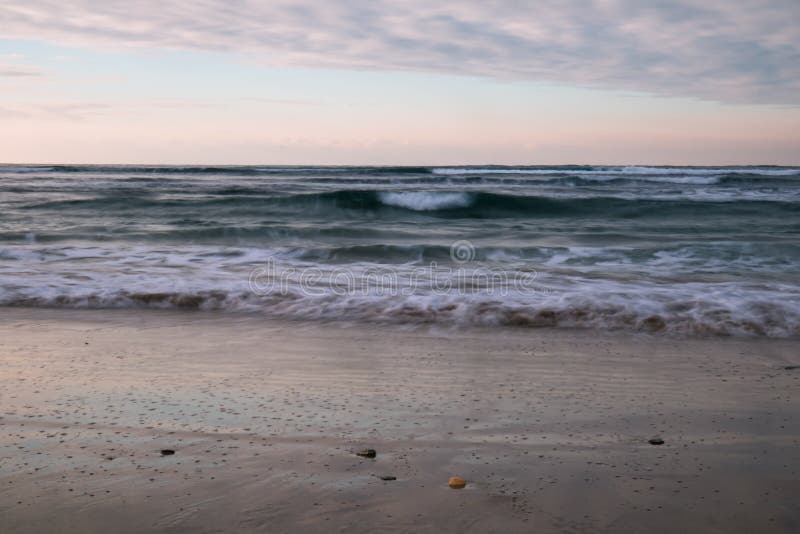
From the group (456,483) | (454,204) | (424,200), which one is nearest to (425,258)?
(456,483)

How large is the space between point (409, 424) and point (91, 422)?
1.23 m

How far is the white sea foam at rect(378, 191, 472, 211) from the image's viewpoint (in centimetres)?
1789

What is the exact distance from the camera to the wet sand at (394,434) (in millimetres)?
1962

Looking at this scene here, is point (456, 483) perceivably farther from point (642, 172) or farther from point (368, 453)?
point (642, 172)

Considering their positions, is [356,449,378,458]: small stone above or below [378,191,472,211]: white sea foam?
below

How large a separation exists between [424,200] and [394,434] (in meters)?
16.1

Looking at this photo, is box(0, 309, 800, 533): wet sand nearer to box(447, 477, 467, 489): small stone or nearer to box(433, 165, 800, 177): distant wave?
box(447, 477, 467, 489): small stone

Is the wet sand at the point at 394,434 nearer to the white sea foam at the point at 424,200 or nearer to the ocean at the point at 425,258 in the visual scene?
the ocean at the point at 425,258

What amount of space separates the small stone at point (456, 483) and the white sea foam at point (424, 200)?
15.7 metres

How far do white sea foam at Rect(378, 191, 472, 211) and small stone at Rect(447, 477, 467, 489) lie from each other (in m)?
15.7

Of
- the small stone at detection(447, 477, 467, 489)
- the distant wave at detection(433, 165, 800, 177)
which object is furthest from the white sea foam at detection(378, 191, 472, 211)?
the small stone at detection(447, 477, 467, 489)

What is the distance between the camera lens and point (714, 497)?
6.81ft

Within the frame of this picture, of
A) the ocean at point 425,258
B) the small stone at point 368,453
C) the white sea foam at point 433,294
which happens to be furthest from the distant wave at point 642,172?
the small stone at point 368,453

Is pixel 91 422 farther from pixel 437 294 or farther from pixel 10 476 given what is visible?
pixel 437 294
